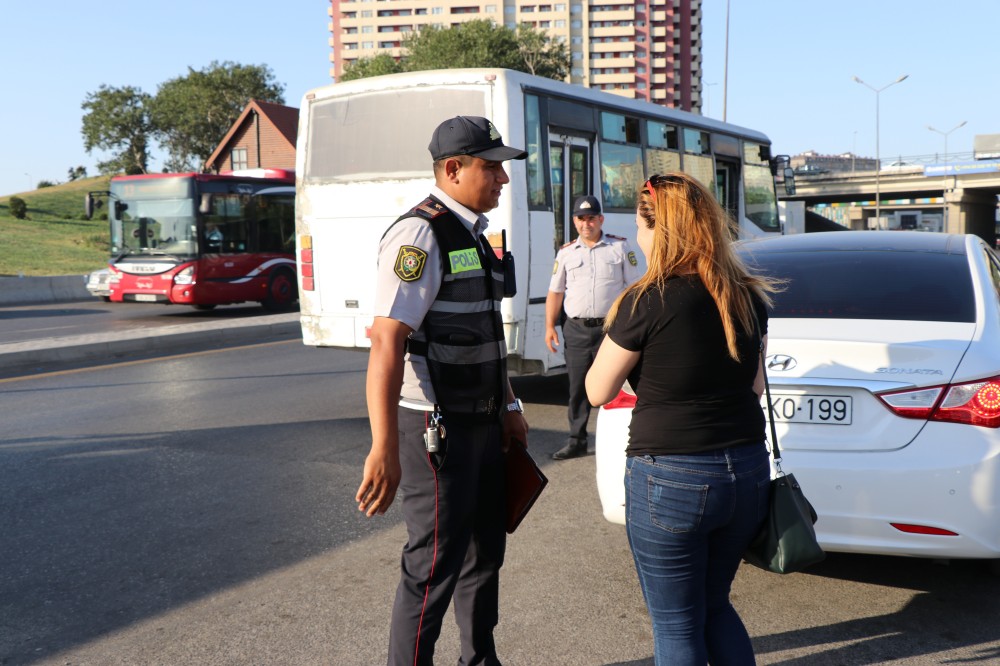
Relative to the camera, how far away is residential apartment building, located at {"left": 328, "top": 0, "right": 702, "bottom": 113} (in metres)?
141

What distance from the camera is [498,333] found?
2.97m

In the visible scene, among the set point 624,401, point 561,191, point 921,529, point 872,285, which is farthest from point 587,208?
point 921,529

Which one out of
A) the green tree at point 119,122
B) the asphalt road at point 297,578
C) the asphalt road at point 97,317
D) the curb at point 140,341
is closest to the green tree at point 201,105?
the green tree at point 119,122

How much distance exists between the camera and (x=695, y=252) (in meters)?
2.56

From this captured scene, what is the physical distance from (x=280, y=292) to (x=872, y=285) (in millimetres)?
17881

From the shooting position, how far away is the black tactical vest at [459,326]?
2797 mm

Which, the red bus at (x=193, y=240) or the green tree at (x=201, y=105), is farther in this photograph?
the green tree at (x=201, y=105)

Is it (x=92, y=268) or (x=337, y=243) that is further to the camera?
(x=92, y=268)

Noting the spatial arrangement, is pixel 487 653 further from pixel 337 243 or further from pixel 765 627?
pixel 337 243

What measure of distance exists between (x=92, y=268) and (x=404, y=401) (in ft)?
117

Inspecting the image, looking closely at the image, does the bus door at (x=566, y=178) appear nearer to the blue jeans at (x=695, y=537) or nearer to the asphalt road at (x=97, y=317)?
the blue jeans at (x=695, y=537)

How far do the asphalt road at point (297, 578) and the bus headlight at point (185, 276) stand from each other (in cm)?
1216

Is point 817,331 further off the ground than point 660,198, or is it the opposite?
point 660,198

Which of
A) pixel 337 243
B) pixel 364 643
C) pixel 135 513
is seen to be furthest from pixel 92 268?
pixel 364 643
